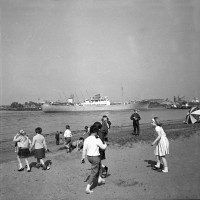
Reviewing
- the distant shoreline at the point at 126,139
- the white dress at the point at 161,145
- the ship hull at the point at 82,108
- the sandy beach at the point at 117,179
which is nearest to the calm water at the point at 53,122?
the distant shoreline at the point at 126,139

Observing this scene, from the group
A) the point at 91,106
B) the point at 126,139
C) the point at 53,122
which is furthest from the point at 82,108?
the point at 126,139

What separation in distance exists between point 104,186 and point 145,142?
614cm

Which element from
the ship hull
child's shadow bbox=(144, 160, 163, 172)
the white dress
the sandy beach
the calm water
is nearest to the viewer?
the sandy beach

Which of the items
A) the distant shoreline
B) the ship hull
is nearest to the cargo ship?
the ship hull

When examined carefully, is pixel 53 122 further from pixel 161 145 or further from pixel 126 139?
pixel 161 145

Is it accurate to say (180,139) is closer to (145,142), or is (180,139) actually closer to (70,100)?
(145,142)

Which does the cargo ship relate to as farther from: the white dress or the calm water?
the white dress

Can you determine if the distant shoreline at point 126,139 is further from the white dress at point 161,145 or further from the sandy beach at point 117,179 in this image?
the white dress at point 161,145

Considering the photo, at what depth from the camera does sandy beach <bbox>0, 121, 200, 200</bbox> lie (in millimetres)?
5203

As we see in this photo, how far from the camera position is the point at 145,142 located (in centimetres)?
1155

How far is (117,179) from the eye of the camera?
6293 mm

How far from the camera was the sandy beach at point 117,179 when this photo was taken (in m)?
5.20

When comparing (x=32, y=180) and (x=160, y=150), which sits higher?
(x=160, y=150)

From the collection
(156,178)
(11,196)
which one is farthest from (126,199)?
(11,196)
